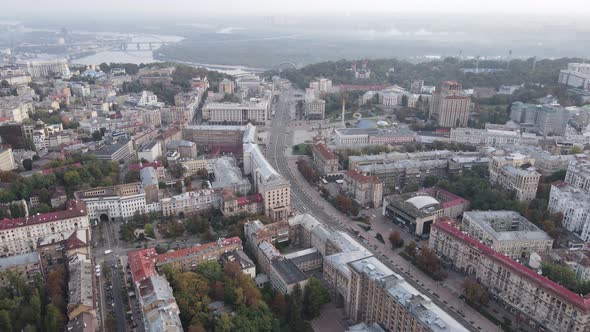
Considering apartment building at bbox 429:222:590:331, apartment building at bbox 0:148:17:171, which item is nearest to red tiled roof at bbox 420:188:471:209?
apartment building at bbox 429:222:590:331

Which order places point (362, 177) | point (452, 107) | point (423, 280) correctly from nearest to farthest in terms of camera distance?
1. point (423, 280)
2. point (362, 177)
3. point (452, 107)

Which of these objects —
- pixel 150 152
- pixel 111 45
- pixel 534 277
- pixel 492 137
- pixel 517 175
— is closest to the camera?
pixel 534 277

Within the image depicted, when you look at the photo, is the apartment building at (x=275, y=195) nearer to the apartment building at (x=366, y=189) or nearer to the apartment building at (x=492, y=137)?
the apartment building at (x=366, y=189)

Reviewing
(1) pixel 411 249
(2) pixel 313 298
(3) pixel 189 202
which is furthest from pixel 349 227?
(3) pixel 189 202

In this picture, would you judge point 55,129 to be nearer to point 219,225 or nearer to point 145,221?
point 145,221

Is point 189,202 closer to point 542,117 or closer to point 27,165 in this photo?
point 27,165

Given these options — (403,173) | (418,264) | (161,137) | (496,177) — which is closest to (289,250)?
(418,264)

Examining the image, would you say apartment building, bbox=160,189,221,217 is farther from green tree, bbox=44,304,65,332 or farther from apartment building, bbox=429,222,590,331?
apartment building, bbox=429,222,590,331

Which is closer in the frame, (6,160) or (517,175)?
(517,175)

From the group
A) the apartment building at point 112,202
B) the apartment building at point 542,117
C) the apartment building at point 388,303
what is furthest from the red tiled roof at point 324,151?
the apartment building at point 542,117
